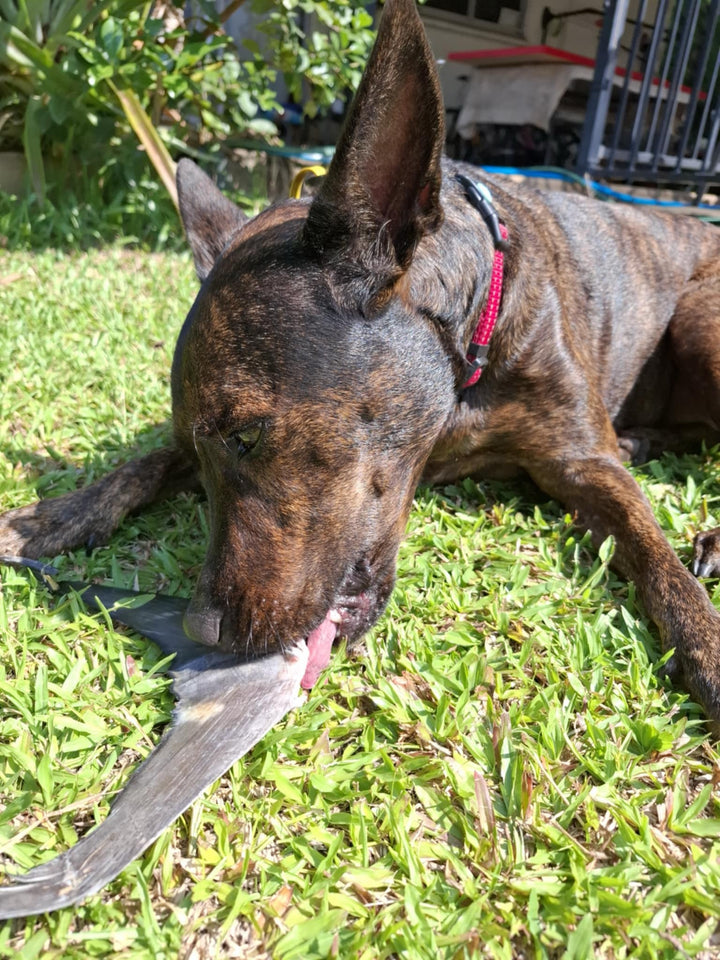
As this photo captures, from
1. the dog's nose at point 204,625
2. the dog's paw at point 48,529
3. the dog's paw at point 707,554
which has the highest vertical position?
the dog's nose at point 204,625

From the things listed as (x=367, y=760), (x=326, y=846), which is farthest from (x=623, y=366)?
(x=326, y=846)

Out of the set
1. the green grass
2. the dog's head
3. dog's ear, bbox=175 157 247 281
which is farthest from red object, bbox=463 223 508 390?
dog's ear, bbox=175 157 247 281

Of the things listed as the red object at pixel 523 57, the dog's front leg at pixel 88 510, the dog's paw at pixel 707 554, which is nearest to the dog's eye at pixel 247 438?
the dog's front leg at pixel 88 510

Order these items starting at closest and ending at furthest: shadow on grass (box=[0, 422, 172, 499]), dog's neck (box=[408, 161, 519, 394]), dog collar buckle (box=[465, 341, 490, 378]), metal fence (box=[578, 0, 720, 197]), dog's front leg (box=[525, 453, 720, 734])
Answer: dog's front leg (box=[525, 453, 720, 734])
dog's neck (box=[408, 161, 519, 394])
dog collar buckle (box=[465, 341, 490, 378])
shadow on grass (box=[0, 422, 172, 499])
metal fence (box=[578, 0, 720, 197])

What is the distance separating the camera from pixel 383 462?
7.20ft

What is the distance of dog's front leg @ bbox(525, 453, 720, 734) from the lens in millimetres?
2178

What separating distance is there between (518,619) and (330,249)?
4.16 feet

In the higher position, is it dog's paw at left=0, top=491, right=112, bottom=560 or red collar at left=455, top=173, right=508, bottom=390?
red collar at left=455, top=173, right=508, bottom=390

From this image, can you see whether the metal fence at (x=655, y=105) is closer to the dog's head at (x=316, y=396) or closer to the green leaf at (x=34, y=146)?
the green leaf at (x=34, y=146)

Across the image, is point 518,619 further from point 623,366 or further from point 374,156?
point 623,366

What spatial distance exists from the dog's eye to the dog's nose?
1.41 ft

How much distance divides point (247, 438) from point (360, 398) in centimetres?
33

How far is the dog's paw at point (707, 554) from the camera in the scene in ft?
8.78

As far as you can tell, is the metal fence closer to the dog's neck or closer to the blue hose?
the blue hose
